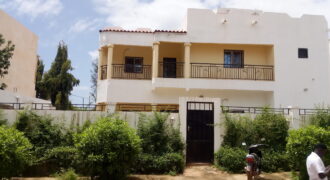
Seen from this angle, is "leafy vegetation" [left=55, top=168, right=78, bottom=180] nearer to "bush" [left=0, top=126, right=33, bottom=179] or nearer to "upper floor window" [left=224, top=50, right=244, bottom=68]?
"bush" [left=0, top=126, right=33, bottom=179]

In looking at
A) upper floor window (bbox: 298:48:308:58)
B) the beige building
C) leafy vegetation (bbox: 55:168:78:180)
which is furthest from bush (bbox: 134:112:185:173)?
the beige building

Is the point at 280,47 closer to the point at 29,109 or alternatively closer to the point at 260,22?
the point at 260,22

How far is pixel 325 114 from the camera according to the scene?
12273 millimetres

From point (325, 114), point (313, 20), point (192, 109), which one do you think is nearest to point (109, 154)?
point (192, 109)

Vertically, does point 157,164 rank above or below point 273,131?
below

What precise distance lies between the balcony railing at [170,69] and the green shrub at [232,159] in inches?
266

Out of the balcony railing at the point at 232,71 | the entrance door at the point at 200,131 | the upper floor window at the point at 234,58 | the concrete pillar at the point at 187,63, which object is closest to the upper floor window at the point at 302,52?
the balcony railing at the point at 232,71

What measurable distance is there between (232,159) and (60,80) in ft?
59.4

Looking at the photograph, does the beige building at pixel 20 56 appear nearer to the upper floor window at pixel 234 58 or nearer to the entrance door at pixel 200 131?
the entrance door at pixel 200 131

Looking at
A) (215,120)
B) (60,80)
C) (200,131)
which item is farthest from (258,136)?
(60,80)

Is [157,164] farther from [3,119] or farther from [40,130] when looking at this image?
[3,119]

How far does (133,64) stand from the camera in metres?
18.9

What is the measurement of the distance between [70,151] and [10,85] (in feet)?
37.2

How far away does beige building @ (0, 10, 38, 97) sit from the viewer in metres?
20.0
